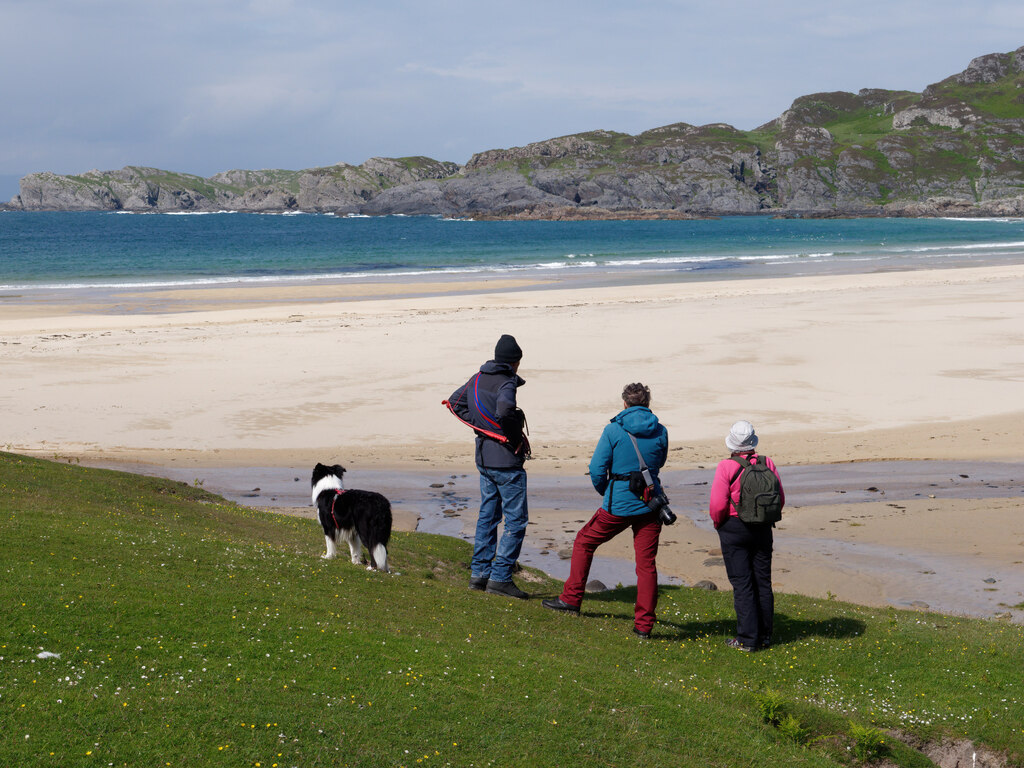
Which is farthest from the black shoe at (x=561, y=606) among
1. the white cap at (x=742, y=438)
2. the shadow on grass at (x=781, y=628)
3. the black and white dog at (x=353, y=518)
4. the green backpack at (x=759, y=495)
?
the white cap at (x=742, y=438)

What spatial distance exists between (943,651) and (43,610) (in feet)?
29.1

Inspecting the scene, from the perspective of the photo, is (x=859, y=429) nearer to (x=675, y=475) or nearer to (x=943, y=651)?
(x=675, y=475)

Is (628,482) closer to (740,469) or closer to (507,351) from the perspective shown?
(740,469)

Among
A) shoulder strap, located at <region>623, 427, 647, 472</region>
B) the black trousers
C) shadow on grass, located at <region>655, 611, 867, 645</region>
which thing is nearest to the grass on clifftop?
shadow on grass, located at <region>655, 611, 867, 645</region>

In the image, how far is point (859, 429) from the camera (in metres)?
21.8

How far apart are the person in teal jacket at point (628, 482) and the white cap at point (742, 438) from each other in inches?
26.2

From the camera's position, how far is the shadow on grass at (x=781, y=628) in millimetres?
9703

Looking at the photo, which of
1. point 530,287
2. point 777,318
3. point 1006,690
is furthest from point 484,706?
point 530,287

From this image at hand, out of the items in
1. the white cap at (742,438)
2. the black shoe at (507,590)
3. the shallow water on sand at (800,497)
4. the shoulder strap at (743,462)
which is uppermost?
the white cap at (742,438)

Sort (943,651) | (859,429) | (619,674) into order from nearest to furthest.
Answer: (619,674) → (943,651) → (859,429)

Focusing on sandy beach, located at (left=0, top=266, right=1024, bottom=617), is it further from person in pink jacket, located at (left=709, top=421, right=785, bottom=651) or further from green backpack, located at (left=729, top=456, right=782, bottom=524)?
green backpack, located at (left=729, top=456, right=782, bottom=524)

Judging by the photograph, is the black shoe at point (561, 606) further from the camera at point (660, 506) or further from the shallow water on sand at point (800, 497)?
the shallow water on sand at point (800, 497)

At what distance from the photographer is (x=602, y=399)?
24.8 metres

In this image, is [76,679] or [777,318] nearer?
[76,679]
